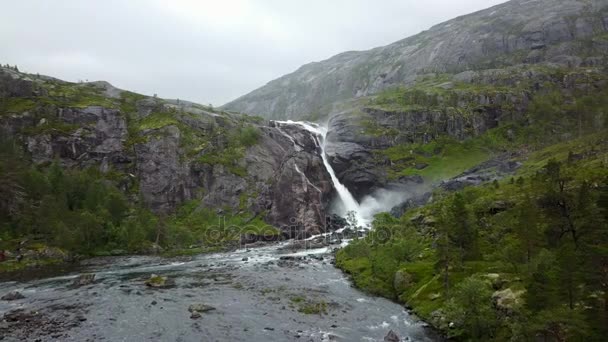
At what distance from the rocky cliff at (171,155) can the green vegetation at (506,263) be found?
172 feet

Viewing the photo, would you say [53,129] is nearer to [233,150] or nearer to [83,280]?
[233,150]

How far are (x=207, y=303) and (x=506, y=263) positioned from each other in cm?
3655

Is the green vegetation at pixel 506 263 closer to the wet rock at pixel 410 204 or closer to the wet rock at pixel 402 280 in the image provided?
the wet rock at pixel 402 280

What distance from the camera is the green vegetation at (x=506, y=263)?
99.5ft

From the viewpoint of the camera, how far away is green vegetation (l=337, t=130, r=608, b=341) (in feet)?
99.5

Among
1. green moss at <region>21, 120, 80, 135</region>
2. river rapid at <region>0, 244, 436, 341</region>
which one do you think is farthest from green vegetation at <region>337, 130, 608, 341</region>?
green moss at <region>21, 120, 80, 135</region>

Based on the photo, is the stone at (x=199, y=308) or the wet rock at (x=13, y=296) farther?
the wet rock at (x=13, y=296)

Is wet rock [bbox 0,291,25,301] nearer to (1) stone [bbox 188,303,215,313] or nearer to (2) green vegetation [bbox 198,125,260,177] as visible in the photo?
(1) stone [bbox 188,303,215,313]

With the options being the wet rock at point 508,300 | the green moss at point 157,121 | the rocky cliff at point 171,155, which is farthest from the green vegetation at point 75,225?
the wet rock at point 508,300

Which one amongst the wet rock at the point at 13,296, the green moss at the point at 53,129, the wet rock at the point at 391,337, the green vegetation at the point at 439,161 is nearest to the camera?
the wet rock at the point at 391,337

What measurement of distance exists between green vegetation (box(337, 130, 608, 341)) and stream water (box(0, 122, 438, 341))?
4.39 meters

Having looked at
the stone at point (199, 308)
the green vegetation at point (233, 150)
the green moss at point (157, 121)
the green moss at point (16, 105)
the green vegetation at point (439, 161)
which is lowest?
the green vegetation at point (439, 161)

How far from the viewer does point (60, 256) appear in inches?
3541

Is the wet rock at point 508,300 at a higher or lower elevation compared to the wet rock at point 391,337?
higher
